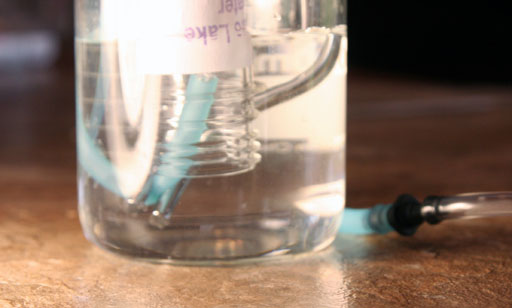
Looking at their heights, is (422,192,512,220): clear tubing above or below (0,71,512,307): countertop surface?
above

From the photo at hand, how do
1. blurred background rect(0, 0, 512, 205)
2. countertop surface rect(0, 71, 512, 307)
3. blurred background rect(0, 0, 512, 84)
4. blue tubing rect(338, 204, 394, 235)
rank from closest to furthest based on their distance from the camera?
countertop surface rect(0, 71, 512, 307)
blue tubing rect(338, 204, 394, 235)
blurred background rect(0, 0, 512, 205)
blurred background rect(0, 0, 512, 84)

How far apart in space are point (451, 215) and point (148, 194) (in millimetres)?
201

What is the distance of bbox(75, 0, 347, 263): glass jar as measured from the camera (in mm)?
454

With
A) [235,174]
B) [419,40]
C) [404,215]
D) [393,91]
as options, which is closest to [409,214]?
[404,215]

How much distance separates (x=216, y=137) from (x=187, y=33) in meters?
0.07

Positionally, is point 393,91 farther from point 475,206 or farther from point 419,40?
point 475,206

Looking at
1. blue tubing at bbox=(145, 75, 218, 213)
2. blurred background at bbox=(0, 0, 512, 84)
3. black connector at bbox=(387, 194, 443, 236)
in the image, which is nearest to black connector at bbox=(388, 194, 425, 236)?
black connector at bbox=(387, 194, 443, 236)

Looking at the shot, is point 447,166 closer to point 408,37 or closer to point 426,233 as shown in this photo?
point 426,233

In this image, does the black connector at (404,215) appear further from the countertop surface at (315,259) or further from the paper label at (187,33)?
the paper label at (187,33)

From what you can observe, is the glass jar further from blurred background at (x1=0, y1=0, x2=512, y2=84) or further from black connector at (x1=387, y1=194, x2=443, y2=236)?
blurred background at (x1=0, y1=0, x2=512, y2=84)

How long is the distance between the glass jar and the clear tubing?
8cm

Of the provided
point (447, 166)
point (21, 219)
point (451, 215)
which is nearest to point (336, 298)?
point (451, 215)

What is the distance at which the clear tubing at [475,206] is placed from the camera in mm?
467

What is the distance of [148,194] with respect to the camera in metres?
0.47
